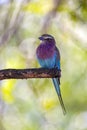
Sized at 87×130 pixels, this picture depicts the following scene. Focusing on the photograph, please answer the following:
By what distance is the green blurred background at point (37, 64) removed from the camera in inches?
40.0

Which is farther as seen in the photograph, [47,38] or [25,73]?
[47,38]

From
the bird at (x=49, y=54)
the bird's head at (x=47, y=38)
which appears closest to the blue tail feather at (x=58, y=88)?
the bird at (x=49, y=54)

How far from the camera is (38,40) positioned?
1007 mm

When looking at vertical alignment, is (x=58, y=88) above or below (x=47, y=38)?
below

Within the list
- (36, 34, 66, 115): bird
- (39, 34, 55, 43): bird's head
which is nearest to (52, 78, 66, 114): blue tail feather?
(36, 34, 66, 115): bird

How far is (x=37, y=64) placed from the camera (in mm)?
976

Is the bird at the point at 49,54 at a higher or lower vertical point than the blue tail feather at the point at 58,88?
higher

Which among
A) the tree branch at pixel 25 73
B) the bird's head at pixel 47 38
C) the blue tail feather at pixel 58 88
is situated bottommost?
the blue tail feather at pixel 58 88

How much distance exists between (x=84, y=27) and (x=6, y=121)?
0.38 metres

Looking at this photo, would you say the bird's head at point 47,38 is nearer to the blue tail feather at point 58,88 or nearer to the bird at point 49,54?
the bird at point 49,54

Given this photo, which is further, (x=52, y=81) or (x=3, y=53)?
(x=3, y=53)

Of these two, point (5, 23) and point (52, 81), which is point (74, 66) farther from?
point (5, 23)

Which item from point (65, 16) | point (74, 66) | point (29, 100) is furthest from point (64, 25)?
point (29, 100)

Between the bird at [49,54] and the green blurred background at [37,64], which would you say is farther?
the green blurred background at [37,64]
